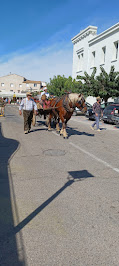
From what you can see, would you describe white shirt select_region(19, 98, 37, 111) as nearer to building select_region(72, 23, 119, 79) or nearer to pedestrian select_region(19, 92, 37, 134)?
pedestrian select_region(19, 92, 37, 134)

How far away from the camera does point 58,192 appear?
4090 mm

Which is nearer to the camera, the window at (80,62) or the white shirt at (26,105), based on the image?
the white shirt at (26,105)

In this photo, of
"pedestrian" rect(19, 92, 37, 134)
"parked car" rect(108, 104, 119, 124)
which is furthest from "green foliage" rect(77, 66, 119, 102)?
"pedestrian" rect(19, 92, 37, 134)

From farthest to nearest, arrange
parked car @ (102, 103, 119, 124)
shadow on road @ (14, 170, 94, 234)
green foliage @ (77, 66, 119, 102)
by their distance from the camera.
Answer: green foliage @ (77, 66, 119, 102) < parked car @ (102, 103, 119, 124) < shadow on road @ (14, 170, 94, 234)

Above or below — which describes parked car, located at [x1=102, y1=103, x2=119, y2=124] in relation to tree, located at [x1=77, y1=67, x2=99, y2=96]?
below

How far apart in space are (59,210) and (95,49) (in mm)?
28951

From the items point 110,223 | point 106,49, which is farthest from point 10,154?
point 106,49

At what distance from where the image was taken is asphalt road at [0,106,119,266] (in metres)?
2.51

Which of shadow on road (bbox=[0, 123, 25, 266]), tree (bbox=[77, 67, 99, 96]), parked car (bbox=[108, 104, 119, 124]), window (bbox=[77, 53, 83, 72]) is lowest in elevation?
shadow on road (bbox=[0, 123, 25, 266])

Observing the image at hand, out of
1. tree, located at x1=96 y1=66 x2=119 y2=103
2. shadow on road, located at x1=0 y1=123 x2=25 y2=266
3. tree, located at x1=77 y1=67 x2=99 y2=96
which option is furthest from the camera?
tree, located at x1=77 y1=67 x2=99 y2=96

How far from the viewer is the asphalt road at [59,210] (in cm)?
251

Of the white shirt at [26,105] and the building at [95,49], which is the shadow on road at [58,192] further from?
the building at [95,49]

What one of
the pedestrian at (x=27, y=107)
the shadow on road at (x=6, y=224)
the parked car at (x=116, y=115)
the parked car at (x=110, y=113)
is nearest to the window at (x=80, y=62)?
the parked car at (x=110, y=113)

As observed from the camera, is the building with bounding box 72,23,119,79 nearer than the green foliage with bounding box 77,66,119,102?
No
